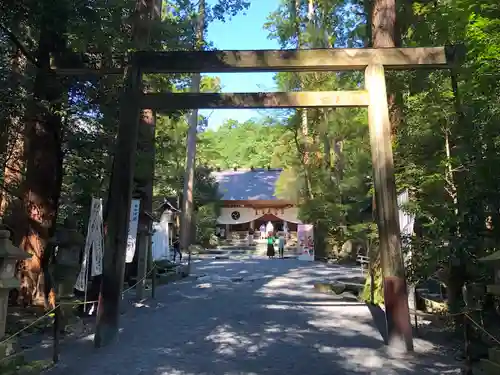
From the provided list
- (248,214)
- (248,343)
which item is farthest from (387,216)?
(248,214)

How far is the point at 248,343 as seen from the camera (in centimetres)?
650

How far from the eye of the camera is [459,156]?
6.30 m

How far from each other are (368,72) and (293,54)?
1.23 m

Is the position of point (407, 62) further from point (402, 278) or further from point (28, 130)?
point (28, 130)

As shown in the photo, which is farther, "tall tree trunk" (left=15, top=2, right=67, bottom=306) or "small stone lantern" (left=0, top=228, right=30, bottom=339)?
"tall tree trunk" (left=15, top=2, right=67, bottom=306)

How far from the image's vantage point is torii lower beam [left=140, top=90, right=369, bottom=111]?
7043 mm

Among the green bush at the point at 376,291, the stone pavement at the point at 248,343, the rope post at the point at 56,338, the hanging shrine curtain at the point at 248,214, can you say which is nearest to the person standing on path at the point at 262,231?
the hanging shrine curtain at the point at 248,214

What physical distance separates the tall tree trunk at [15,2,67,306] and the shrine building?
Answer: 26079 mm

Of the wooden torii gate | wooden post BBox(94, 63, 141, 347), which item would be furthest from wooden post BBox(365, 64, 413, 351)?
wooden post BBox(94, 63, 141, 347)

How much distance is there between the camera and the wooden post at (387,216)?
6.11 metres

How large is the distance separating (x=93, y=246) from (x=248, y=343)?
3149mm

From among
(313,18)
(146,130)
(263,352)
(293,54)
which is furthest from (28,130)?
(313,18)

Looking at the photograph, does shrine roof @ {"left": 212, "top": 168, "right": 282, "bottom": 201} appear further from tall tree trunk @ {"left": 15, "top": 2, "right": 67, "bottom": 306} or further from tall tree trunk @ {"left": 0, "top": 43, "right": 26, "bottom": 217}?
tall tree trunk @ {"left": 15, "top": 2, "right": 67, "bottom": 306}

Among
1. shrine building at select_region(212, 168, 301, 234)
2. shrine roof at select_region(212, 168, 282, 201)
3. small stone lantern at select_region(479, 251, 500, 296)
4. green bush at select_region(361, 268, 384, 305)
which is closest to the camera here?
small stone lantern at select_region(479, 251, 500, 296)
